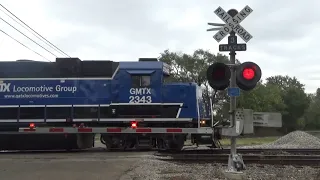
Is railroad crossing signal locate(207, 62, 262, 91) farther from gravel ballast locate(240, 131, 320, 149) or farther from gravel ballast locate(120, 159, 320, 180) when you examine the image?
gravel ballast locate(240, 131, 320, 149)

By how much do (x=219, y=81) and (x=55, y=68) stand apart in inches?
398

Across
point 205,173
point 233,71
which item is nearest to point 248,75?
point 233,71

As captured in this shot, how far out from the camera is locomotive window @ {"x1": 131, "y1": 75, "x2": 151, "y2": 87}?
642 inches

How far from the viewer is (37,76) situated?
54.2 ft

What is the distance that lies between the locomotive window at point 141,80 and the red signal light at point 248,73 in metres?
8.29

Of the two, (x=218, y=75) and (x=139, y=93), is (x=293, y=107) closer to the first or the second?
(x=139, y=93)

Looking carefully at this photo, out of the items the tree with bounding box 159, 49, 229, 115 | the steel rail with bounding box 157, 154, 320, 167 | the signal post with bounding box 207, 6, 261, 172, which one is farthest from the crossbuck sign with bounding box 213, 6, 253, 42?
the tree with bounding box 159, 49, 229, 115

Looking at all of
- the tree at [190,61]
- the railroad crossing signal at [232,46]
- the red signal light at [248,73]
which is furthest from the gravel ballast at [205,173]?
the tree at [190,61]

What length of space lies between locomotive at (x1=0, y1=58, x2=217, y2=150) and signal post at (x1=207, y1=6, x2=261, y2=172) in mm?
7414

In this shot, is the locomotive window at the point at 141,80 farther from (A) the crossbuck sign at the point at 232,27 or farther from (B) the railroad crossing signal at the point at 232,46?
(A) the crossbuck sign at the point at 232,27

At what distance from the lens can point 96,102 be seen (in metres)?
16.5

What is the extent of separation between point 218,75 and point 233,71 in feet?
1.55

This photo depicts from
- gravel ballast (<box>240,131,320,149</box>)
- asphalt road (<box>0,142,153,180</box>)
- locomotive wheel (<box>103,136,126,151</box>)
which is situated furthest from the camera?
gravel ballast (<box>240,131,320,149</box>)

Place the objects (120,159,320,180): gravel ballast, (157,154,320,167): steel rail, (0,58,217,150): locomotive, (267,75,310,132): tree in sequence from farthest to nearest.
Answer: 1. (267,75,310,132): tree
2. (0,58,217,150): locomotive
3. (157,154,320,167): steel rail
4. (120,159,320,180): gravel ballast
